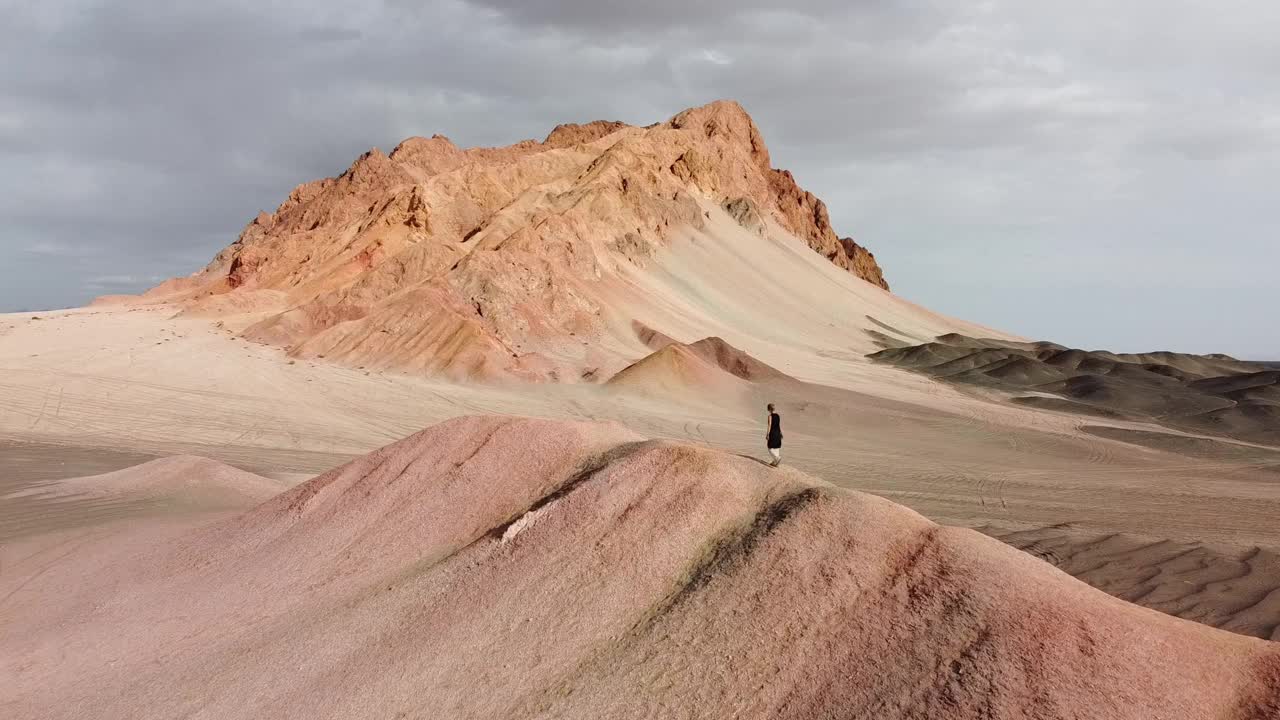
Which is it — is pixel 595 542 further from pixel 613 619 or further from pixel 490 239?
pixel 490 239

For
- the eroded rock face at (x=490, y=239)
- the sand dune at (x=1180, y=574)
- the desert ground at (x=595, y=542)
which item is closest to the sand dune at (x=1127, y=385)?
the desert ground at (x=595, y=542)

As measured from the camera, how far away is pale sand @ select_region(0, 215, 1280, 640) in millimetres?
16000

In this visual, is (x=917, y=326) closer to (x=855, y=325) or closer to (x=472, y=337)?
(x=855, y=325)

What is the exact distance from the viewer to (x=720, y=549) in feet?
22.6

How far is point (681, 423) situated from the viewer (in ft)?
88.4

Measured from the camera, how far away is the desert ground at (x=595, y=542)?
18.3ft

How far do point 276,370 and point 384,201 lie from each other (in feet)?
104

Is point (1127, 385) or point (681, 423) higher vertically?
point (1127, 385)

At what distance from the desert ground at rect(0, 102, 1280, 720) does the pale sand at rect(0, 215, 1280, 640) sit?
180mm

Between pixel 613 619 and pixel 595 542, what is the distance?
36.3 inches

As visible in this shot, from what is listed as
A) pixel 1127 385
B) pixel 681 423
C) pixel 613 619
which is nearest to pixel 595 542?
pixel 613 619

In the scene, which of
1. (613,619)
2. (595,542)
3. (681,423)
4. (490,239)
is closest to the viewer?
(613,619)

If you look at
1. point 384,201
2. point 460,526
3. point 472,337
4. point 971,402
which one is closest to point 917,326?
point 971,402

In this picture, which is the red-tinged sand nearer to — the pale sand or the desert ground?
the desert ground
